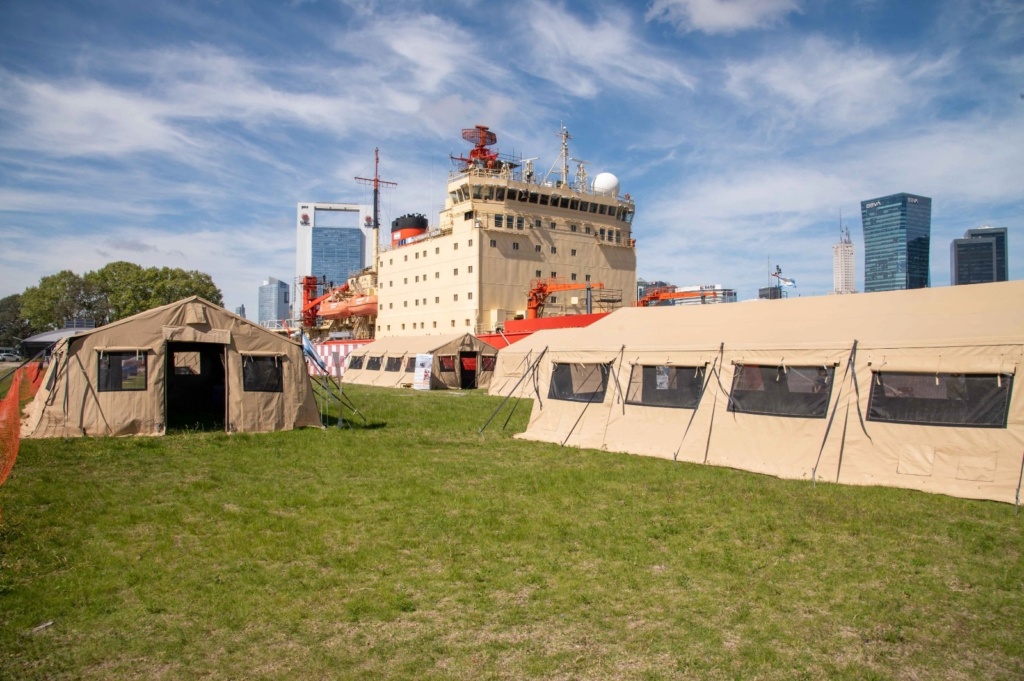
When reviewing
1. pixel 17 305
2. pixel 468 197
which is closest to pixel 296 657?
pixel 468 197

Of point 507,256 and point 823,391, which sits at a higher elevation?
point 507,256

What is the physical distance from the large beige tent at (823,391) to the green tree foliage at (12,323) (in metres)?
88.4

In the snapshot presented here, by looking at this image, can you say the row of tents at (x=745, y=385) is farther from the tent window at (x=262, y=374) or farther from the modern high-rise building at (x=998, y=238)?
the modern high-rise building at (x=998, y=238)

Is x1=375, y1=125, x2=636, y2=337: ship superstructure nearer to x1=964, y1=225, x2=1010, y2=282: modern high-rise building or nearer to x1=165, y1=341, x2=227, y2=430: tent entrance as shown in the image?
x1=165, y1=341, x2=227, y2=430: tent entrance

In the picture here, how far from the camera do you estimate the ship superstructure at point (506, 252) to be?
30344 millimetres

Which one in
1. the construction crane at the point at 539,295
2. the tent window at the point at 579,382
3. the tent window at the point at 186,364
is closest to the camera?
the tent window at the point at 579,382

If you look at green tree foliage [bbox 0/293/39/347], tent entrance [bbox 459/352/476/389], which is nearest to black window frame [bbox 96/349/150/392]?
tent entrance [bbox 459/352/476/389]

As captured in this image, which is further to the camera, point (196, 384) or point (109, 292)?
point (109, 292)

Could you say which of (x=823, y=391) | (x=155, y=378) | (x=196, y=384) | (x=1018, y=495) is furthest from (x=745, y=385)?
(x=196, y=384)

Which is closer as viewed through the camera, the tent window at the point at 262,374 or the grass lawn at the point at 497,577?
the grass lawn at the point at 497,577

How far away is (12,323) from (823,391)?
101m

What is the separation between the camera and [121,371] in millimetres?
11117

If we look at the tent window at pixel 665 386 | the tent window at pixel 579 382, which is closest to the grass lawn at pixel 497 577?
the tent window at pixel 665 386

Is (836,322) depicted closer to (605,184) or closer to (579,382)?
(579,382)
